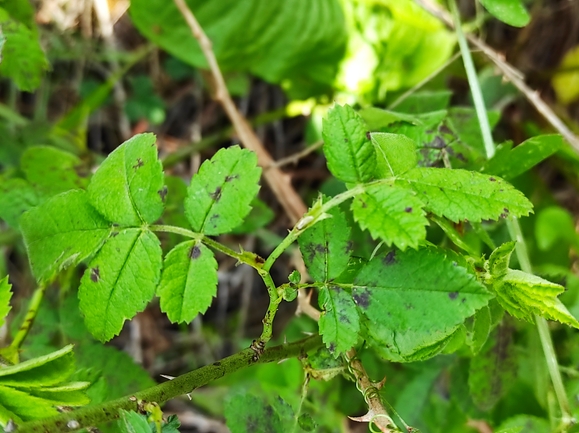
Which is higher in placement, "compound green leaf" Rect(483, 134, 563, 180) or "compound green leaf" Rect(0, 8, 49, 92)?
"compound green leaf" Rect(0, 8, 49, 92)

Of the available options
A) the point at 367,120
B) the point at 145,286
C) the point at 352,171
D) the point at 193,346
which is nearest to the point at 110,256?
the point at 145,286

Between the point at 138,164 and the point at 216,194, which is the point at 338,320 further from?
the point at 138,164

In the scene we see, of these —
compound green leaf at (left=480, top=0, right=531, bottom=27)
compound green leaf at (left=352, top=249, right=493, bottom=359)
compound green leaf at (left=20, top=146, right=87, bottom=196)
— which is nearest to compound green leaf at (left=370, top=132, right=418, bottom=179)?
compound green leaf at (left=352, top=249, right=493, bottom=359)

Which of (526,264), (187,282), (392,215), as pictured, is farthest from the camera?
(526,264)

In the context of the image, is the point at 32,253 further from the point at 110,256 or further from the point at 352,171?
the point at 352,171

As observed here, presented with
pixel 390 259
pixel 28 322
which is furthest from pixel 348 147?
pixel 28 322

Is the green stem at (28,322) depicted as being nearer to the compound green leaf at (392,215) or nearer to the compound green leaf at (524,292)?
the compound green leaf at (392,215)

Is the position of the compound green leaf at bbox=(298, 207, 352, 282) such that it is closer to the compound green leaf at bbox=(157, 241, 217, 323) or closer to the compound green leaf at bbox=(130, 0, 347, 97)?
the compound green leaf at bbox=(157, 241, 217, 323)
